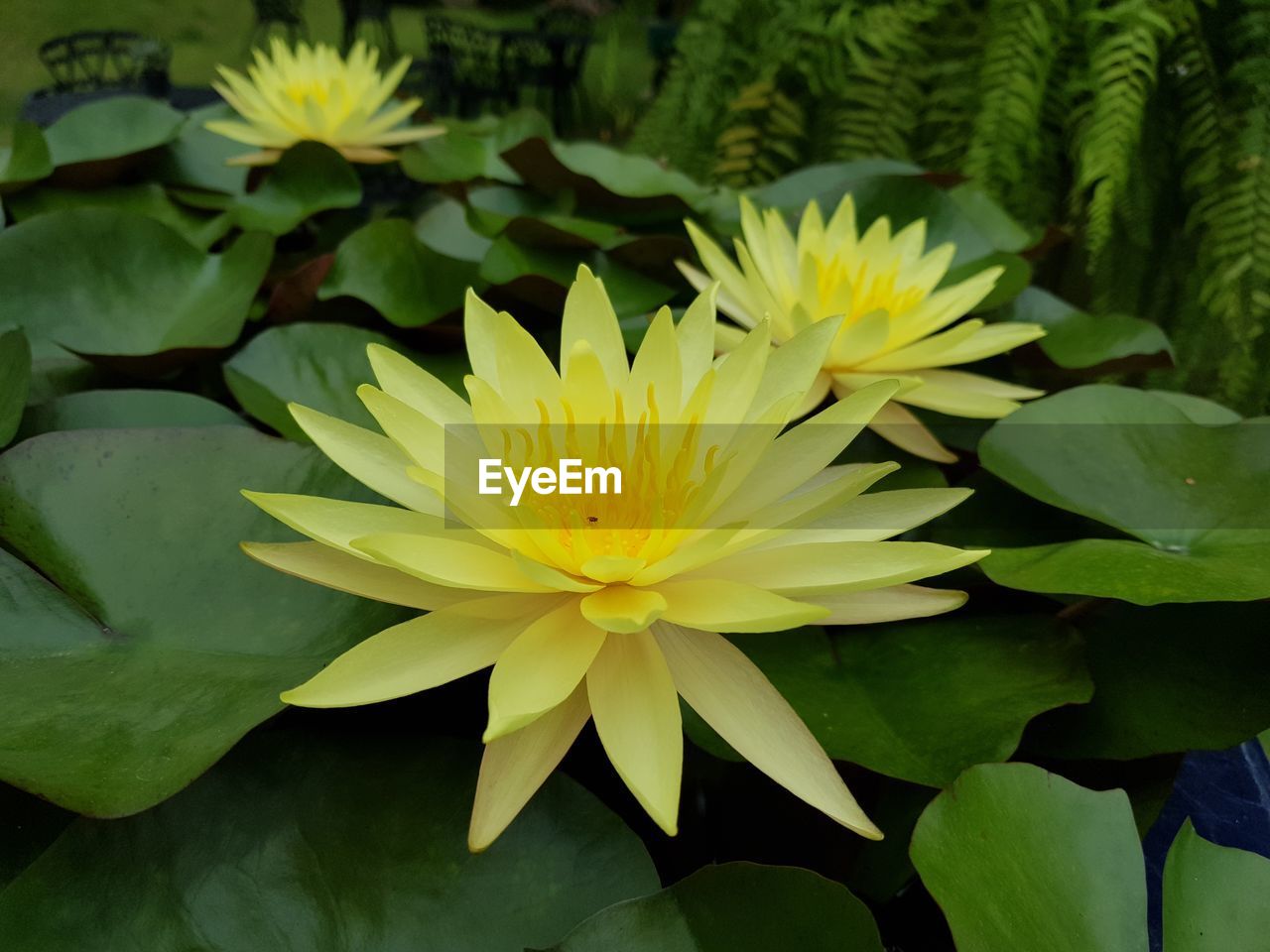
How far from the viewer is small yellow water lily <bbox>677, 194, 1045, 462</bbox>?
0.56 m

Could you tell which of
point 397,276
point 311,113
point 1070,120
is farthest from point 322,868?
point 1070,120

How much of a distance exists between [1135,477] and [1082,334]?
31 cm

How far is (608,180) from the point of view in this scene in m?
0.96

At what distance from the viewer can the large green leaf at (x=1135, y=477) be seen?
1.50 ft

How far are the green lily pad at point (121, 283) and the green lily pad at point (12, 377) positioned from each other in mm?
140

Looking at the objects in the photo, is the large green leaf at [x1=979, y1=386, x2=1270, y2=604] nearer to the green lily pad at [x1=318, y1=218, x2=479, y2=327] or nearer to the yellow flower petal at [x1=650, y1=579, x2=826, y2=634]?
the yellow flower petal at [x1=650, y1=579, x2=826, y2=634]

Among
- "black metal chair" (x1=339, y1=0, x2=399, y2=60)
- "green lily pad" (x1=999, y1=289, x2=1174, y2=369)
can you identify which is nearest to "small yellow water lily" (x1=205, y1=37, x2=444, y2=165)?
"green lily pad" (x1=999, y1=289, x2=1174, y2=369)

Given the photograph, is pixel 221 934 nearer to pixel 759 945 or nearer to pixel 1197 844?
pixel 759 945

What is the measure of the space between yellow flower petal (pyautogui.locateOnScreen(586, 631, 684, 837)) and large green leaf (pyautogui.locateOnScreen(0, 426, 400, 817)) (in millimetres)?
125

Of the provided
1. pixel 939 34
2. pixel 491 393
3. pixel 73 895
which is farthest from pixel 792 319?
pixel 939 34

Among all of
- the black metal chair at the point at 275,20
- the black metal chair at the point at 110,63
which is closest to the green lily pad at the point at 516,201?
the black metal chair at the point at 110,63

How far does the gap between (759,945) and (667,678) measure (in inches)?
4.3

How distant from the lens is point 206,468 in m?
0.46

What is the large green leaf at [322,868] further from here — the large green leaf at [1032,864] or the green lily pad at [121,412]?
the green lily pad at [121,412]
